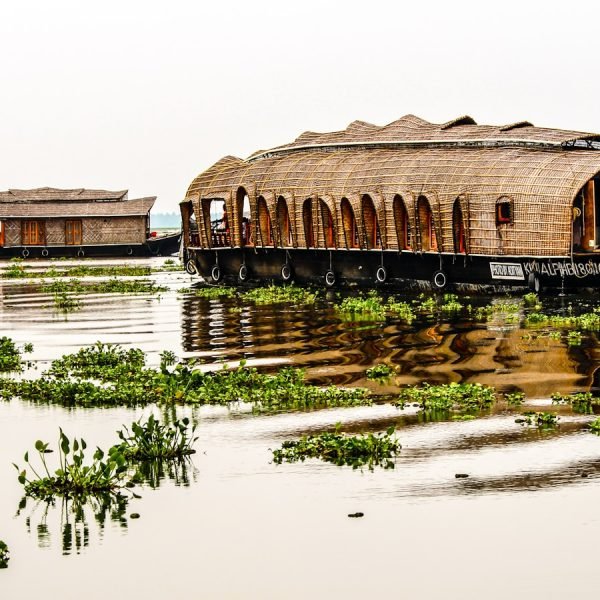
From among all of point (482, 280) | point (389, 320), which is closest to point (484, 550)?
point (389, 320)

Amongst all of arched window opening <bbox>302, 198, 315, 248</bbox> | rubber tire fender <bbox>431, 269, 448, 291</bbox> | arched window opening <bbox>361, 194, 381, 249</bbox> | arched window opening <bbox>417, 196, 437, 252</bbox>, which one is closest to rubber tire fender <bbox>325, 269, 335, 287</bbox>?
arched window opening <bbox>302, 198, 315, 248</bbox>

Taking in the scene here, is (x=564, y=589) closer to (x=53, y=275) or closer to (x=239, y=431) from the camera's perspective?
(x=239, y=431)

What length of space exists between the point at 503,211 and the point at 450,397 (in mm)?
15914

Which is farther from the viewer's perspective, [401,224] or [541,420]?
[401,224]

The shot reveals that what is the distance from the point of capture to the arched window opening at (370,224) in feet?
111

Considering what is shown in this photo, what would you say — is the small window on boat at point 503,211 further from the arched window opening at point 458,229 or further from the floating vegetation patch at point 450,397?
the floating vegetation patch at point 450,397

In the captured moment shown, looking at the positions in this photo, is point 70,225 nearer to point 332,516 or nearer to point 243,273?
point 243,273

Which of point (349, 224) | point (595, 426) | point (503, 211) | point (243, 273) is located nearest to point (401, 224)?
point (349, 224)

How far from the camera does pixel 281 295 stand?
1230 inches

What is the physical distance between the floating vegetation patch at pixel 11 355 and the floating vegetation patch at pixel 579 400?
7828mm

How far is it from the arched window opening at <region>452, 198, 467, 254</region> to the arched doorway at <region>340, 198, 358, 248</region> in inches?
175

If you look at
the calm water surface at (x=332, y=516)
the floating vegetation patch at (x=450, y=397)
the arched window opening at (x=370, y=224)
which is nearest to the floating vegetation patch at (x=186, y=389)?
the calm water surface at (x=332, y=516)

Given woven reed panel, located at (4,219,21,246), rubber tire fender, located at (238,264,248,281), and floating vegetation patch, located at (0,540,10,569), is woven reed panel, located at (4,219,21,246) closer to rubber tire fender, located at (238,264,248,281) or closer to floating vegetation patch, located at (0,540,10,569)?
rubber tire fender, located at (238,264,248,281)

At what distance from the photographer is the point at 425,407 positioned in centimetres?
1396
